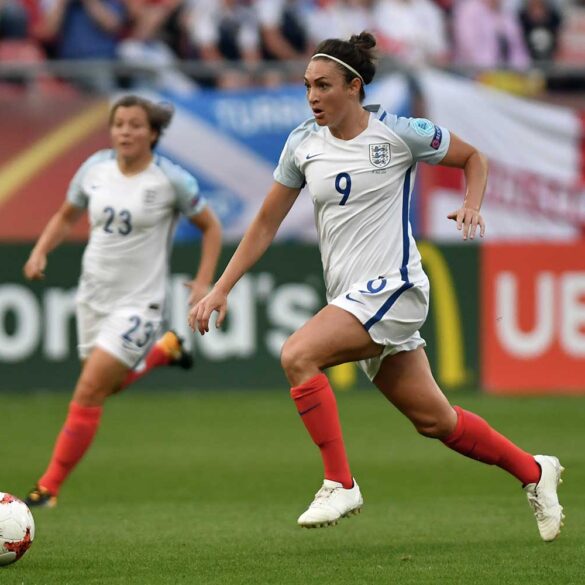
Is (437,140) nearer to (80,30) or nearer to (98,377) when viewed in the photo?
(98,377)

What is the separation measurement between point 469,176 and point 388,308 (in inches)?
30.4

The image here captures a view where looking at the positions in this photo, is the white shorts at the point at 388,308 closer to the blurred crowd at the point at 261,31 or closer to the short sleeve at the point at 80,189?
the short sleeve at the point at 80,189

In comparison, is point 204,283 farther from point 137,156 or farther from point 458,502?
point 458,502

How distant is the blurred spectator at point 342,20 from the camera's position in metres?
18.4

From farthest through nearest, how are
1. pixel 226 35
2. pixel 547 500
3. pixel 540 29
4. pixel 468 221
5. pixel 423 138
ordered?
pixel 540 29 < pixel 226 35 < pixel 547 500 < pixel 423 138 < pixel 468 221

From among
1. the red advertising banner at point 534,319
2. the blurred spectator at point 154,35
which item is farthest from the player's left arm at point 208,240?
the blurred spectator at point 154,35

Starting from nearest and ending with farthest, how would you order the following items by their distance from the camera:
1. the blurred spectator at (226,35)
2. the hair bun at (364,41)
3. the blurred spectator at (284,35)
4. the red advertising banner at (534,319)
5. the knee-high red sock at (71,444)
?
the hair bun at (364,41) → the knee-high red sock at (71,444) → the red advertising banner at (534,319) → the blurred spectator at (226,35) → the blurred spectator at (284,35)

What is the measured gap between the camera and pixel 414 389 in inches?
289

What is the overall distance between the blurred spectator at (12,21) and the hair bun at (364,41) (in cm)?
1090

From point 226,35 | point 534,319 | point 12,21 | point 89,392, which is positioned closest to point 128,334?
point 89,392

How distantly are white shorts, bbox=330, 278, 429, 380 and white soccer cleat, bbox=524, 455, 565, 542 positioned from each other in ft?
3.23

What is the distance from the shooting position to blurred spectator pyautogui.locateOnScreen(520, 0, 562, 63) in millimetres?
19078

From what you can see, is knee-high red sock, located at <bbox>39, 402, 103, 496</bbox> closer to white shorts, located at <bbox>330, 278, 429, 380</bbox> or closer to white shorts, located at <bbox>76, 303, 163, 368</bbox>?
white shorts, located at <bbox>76, 303, 163, 368</bbox>

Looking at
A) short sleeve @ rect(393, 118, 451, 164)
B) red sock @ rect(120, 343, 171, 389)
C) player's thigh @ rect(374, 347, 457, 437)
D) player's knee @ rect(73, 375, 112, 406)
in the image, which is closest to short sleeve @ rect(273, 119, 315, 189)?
short sleeve @ rect(393, 118, 451, 164)
